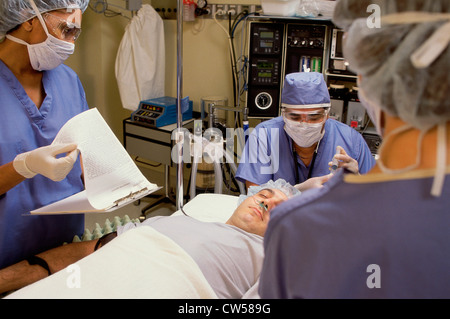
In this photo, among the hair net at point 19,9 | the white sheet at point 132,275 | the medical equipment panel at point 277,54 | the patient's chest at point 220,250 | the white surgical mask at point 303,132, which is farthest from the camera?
the medical equipment panel at point 277,54

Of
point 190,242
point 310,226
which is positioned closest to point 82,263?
point 190,242

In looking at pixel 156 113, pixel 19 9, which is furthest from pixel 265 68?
pixel 19 9

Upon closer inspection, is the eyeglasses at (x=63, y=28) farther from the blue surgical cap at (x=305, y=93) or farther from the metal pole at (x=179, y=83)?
the blue surgical cap at (x=305, y=93)

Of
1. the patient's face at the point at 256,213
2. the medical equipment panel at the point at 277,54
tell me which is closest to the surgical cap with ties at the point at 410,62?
the patient's face at the point at 256,213

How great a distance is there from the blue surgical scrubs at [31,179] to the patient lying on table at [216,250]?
77 mm

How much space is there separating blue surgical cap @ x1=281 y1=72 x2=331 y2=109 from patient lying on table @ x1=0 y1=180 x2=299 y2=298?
0.45 metres

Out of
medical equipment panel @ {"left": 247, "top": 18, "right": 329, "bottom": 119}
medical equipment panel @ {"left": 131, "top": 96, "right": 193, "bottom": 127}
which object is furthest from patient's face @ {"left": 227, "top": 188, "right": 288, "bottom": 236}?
medical equipment panel @ {"left": 131, "top": 96, "right": 193, "bottom": 127}

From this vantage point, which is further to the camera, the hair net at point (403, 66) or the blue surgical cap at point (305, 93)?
the blue surgical cap at point (305, 93)

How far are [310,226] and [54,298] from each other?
2.67ft

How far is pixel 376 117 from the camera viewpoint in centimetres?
76

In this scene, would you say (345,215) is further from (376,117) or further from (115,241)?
(115,241)

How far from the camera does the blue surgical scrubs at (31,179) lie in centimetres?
154

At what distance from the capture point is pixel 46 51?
1586 millimetres

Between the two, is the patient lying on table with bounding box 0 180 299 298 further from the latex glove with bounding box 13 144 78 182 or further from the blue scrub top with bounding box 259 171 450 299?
the blue scrub top with bounding box 259 171 450 299
